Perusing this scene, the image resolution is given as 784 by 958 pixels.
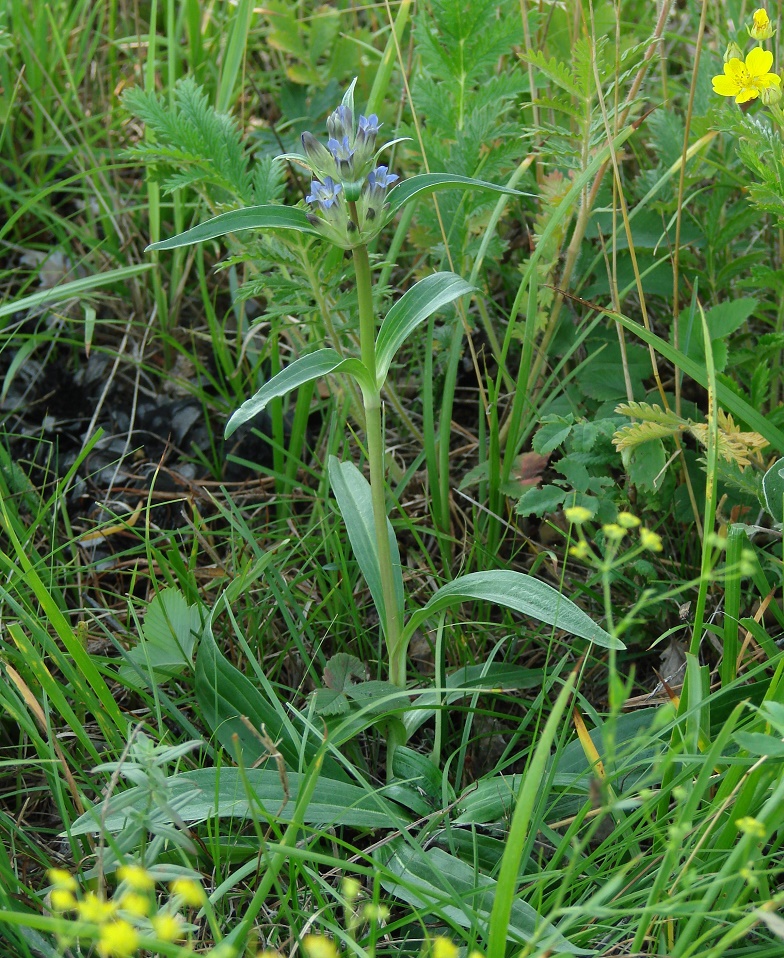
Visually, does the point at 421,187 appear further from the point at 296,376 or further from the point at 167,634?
the point at 167,634

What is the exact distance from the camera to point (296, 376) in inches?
46.8

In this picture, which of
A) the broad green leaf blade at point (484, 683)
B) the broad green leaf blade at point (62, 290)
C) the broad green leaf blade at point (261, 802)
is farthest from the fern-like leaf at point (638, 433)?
the broad green leaf blade at point (62, 290)

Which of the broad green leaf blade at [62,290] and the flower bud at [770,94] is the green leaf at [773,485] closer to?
the flower bud at [770,94]

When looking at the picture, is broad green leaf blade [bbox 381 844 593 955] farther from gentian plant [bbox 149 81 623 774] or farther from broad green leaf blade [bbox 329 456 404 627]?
broad green leaf blade [bbox 329 456 404 627]

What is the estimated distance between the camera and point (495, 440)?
64.1 inches

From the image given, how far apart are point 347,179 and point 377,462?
39 centimetres

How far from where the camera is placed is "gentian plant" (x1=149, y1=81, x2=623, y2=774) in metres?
1.16

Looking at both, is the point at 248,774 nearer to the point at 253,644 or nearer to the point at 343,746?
the point at 343,746

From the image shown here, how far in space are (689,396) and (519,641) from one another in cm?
71

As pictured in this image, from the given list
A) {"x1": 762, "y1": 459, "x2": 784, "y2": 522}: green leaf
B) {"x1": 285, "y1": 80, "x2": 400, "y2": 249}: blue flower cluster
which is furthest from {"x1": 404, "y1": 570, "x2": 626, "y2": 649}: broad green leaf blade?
{"x1": 285, "y1": 80, "x2": 400, "y2": 249}: blue flower cluster

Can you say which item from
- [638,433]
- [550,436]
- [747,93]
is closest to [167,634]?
[550,436]

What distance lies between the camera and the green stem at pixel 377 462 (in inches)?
48.6

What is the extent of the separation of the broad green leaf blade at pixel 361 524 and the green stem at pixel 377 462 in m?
0.06

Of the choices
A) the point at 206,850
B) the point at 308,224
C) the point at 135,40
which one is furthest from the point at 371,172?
the point at 135,40
